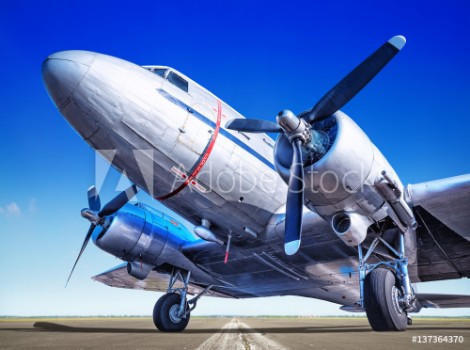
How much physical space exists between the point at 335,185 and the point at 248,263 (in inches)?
221

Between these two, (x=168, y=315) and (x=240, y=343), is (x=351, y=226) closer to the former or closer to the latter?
(x=240, y=343)

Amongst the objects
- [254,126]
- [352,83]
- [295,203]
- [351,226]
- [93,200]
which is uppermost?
[352,83]

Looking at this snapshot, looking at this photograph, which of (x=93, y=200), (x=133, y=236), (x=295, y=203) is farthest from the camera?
(x=93, y=200)

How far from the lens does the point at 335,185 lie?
723 centimetres

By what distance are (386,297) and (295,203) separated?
2.51 m

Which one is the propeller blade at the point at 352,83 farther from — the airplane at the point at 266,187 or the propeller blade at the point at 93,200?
the propeller blade at the point at 93,200

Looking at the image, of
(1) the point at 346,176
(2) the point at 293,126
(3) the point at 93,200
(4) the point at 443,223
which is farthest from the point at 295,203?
(3) the point at 93,200

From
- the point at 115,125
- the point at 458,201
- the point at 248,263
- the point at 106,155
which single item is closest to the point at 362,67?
the point at 458,201

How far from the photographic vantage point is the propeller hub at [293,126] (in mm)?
7152

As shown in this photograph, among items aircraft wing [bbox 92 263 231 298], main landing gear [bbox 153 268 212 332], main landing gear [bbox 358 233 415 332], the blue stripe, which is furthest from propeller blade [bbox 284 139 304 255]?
aircraft wing [bbox 92 263 231 298]

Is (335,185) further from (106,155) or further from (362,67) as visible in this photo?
(106,155)

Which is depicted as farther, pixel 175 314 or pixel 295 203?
pixel 175 314

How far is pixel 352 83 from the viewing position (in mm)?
7641

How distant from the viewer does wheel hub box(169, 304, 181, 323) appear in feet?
39.8
